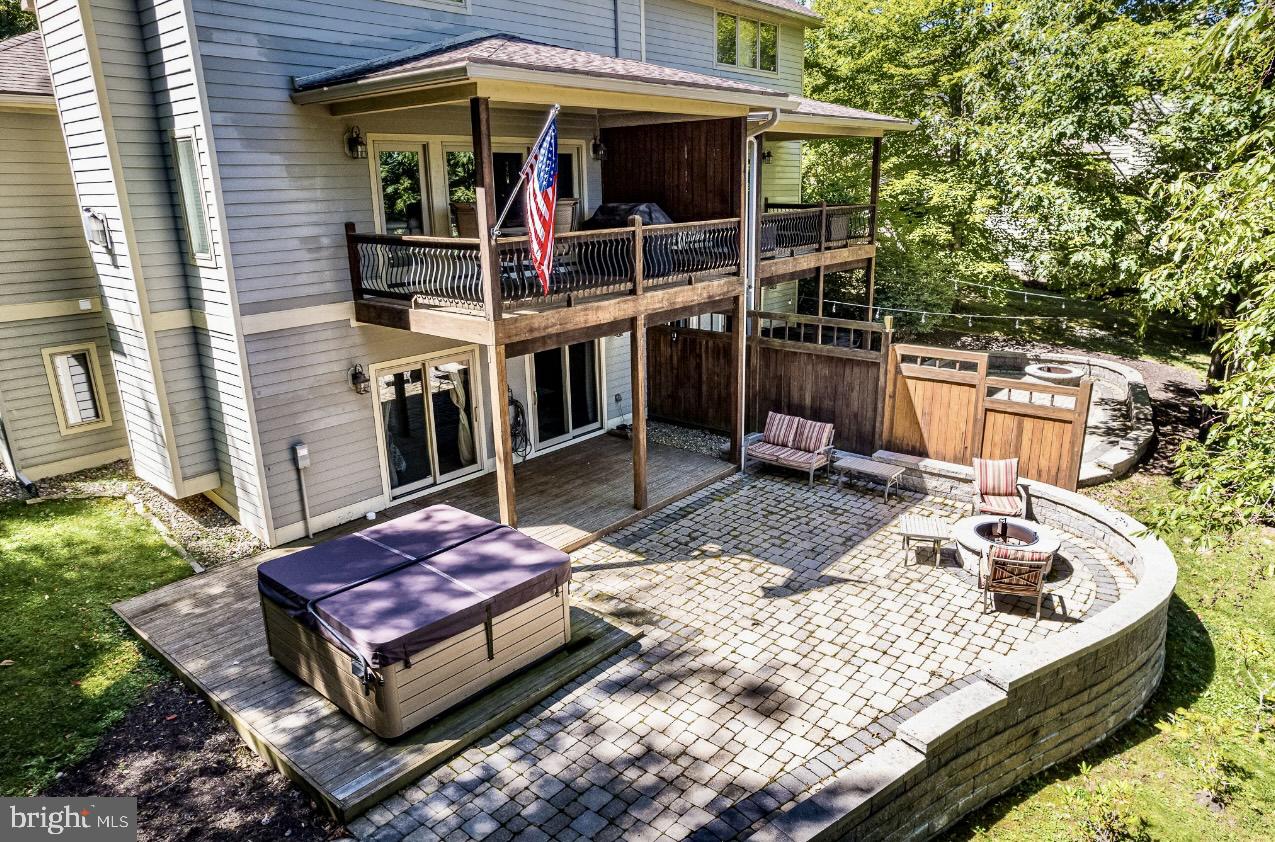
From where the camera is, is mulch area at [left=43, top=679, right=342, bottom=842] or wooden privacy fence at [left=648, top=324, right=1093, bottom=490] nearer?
mulch area at [left=43, top=679, right=342, bottom=842]

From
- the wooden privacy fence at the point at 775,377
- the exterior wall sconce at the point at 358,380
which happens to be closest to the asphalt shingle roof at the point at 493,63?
the exterior wall sconce at the point at 358,380

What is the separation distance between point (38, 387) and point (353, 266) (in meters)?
5.96

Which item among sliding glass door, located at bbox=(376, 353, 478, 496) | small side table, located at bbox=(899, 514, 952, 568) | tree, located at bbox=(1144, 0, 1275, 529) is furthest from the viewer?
sliding glass door, located at bbox=(376, 353, 478, 496)

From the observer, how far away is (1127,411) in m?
15.9

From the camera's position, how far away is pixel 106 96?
938 cm

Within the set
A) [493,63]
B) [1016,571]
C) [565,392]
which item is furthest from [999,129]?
[493,63]

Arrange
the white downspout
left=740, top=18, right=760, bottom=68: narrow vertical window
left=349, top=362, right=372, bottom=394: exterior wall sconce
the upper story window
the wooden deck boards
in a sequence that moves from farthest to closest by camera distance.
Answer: left=740, top=18, right=760, bottom=68: narrow vertical window
the upper story window
the white downspout
left=349, top=362, right=372, bottom=394: exterior wall sconce
the wooden deck boards

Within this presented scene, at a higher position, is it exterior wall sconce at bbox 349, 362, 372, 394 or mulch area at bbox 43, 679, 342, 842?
exterior wall sconce at bbox 349, 362, 372, 394

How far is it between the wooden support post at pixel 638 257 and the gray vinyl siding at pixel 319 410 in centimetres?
344

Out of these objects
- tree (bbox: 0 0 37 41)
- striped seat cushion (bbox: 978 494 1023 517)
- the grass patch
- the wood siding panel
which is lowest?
the grass patch

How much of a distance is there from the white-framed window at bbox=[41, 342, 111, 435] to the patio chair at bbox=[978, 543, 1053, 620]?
1357 cm

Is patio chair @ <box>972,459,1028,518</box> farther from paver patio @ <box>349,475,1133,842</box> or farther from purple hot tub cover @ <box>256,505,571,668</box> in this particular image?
purple hot tub cover @ <box>256,505,571,668</box>

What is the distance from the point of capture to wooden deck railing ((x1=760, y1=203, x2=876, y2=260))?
602 inches

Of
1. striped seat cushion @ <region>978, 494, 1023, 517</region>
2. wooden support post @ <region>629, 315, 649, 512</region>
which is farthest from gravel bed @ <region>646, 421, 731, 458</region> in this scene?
striped seat cushion @ <region>978, 494, 1023, 517</region>
